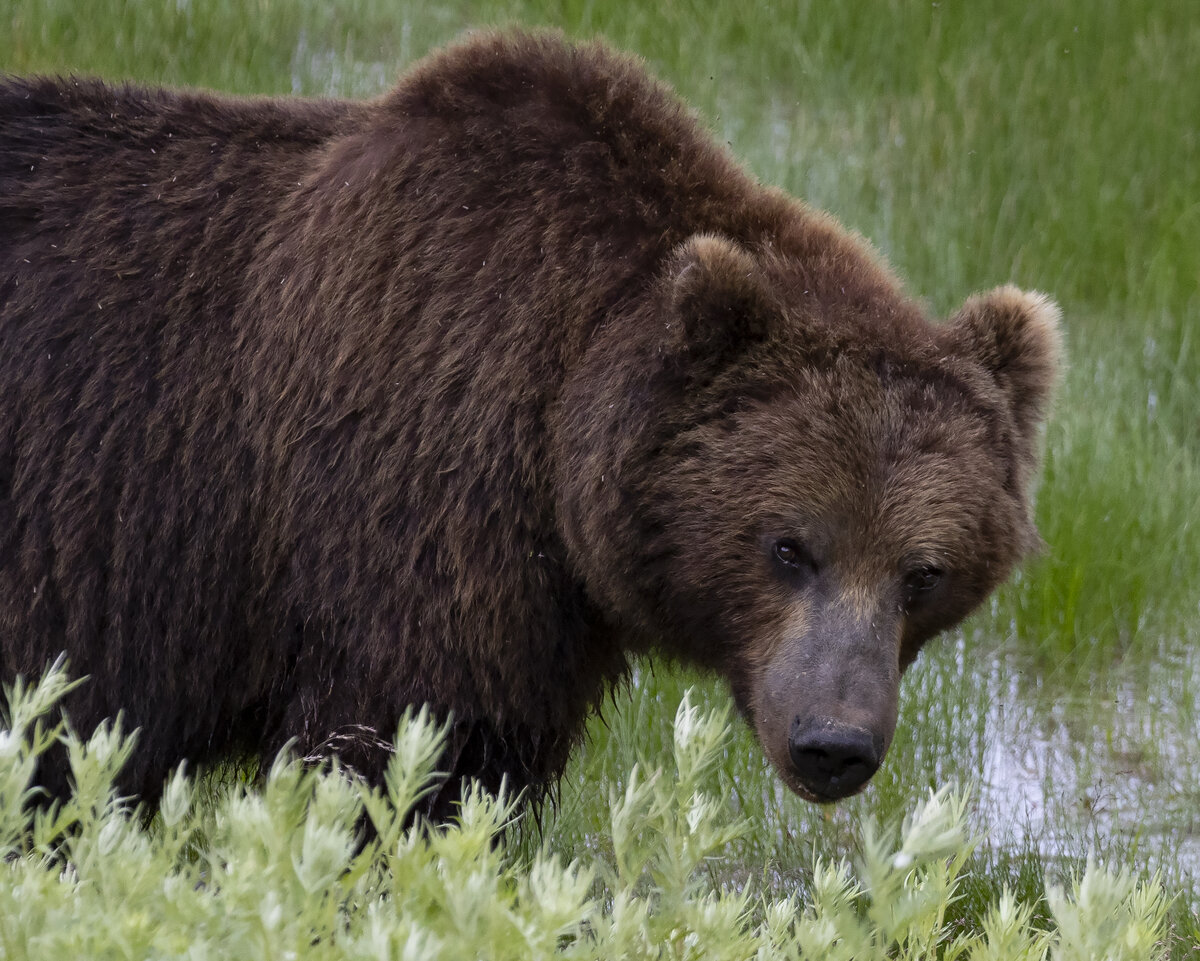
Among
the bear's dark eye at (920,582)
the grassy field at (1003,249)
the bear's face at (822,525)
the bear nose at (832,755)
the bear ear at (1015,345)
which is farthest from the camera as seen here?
the grassy field at (1003,249)

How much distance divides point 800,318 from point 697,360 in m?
0.28

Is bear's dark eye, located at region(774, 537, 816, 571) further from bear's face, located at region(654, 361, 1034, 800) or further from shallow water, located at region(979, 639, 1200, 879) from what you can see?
shallow water, located at region(979, 639, 1200, 879)

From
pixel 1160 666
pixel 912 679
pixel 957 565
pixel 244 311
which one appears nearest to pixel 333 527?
pixel 244 311

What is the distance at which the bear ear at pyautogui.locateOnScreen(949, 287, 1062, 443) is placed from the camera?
3.89 m

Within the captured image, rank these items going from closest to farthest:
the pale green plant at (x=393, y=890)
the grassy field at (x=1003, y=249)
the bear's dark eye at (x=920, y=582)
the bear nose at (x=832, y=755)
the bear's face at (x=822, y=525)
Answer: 1. the pale green plant at (x=393, y=890)
2. the bear nose at (x=832, y=755)
3. the bear's face at (x=822, y=525)
4. the bear's dark eye at (x=920, y=582)
5. the grassy field at (x=1003, y=249)

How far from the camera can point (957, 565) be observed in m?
3.71

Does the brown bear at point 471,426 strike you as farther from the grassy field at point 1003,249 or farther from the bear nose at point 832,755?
the grassy field at point 1003,249

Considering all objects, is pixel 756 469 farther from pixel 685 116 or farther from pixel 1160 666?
pixel 1160 666

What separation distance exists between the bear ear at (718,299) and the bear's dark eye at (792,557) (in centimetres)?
50

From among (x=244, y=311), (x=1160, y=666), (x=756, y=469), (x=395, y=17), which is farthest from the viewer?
(x=395, y=17)

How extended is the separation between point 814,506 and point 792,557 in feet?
0.48

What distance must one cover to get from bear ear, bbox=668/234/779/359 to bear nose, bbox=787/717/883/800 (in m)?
0.95

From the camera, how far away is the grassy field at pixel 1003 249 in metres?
5.47

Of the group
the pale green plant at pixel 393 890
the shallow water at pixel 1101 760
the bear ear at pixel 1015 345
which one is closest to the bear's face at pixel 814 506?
the bear ear at pixel 1015 345
